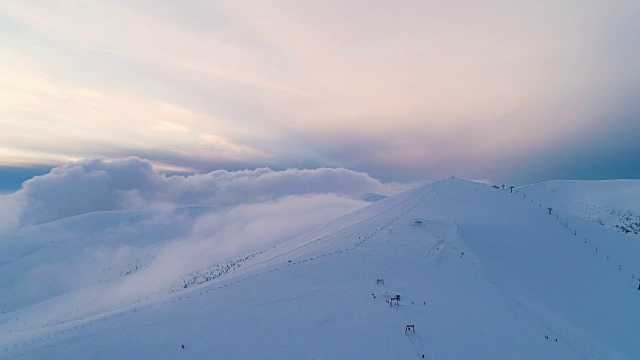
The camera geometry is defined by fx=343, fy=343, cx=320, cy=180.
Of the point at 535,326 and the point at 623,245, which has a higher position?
the point at 623,245

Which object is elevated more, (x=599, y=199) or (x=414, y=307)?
(x=599, y=199)

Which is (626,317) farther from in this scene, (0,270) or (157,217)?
(157,217)

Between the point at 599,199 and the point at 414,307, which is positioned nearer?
the point at 414,307

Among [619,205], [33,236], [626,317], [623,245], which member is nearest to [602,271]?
[626,317]

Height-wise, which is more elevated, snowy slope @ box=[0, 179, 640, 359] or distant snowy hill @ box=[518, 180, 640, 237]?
distant snowy hill @ box=[518, 180, 640, 237]

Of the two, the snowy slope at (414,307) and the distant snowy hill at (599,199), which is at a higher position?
the distant snowy hill at (599,199)
